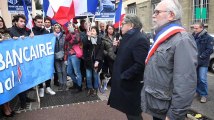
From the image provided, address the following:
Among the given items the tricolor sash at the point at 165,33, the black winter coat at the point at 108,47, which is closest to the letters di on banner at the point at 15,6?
→ the black winter coat at the point at 108,47

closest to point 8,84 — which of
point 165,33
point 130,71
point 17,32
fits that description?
point 17,32

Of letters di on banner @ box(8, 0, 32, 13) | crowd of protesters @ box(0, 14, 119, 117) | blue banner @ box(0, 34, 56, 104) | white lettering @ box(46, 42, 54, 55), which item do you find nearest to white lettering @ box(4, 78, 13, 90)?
blue banner @ box(0, 34, 56, 104)

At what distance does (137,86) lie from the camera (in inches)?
147

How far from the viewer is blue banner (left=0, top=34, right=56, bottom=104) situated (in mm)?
4832

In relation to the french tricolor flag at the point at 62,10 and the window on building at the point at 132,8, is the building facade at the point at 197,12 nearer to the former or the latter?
the window on building at the point at 132,8

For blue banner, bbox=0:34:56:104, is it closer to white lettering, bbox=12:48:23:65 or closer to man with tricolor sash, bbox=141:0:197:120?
white lettering, bbox=12:48:23:65

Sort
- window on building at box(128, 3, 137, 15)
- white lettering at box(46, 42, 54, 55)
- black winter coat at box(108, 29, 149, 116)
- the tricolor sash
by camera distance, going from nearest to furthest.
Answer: the tricolor sash → black winter coat at box(108, 29, 149, 116) → white lettering at box(46, 42, 54, 55) → window on building at box(128, 3, 137, 15)

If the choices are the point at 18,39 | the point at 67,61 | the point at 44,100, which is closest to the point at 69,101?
the point at 44,100

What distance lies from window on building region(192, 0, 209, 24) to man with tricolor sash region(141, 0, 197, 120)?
16145 millimetres

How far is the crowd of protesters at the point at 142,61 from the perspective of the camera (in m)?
2.40

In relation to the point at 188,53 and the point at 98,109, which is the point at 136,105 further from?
the point at 98,109

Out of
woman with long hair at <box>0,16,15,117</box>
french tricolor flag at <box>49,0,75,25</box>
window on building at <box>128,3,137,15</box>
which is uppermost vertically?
window on building at <box>128,3,137,15</box>

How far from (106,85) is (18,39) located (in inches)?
117

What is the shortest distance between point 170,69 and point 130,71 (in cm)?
108
